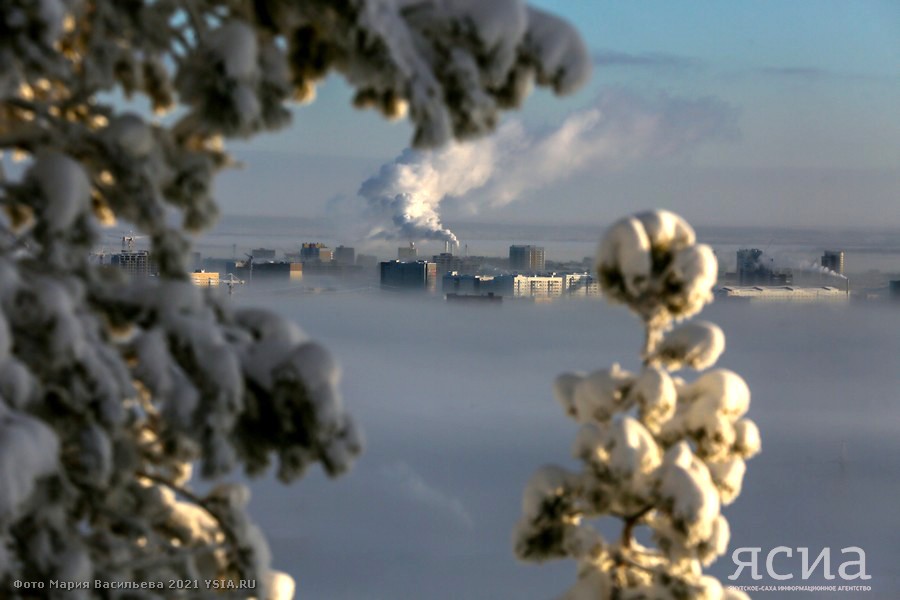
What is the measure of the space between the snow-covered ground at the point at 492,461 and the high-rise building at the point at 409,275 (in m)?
1.80

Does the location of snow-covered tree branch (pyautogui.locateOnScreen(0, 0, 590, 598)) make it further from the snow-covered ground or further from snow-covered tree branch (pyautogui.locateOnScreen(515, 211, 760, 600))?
the snow-covered ground

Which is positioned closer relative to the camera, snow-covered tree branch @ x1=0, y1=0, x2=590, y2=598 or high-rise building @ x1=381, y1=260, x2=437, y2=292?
snow-covered tree branch @ x1=0, y1=0, x2=590, y2=598

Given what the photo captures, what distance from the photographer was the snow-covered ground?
25094mm

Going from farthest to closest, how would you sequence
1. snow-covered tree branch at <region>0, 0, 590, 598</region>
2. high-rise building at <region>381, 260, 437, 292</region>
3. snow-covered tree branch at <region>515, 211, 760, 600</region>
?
high-rise building at <region>381, 260, 437, 292</region> → snow-covered tree branch at <region>515, 211, 760, 600</region> → snow-covered tree branch at <region>0, 0, 590, 598</region>

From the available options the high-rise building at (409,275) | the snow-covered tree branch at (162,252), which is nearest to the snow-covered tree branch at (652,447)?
the snow-covered tree branch at (162,252)

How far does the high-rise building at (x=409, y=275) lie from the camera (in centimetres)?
2183

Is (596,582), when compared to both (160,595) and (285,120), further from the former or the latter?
(285,120)

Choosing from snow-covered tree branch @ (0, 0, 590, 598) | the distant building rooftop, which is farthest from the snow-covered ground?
snow-covered tree branch @ (0, 0, 590, 598)

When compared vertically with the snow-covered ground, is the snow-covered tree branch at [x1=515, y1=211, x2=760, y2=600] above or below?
above

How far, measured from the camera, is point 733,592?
733cm

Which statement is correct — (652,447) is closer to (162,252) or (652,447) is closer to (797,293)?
(162,252)

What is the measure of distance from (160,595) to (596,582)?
10.5 ft

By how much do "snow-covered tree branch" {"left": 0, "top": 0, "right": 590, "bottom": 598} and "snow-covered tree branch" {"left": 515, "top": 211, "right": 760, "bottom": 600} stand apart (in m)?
2.21

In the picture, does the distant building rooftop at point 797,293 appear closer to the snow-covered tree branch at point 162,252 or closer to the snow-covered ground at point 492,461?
the snow-covered ground at point 492,461
